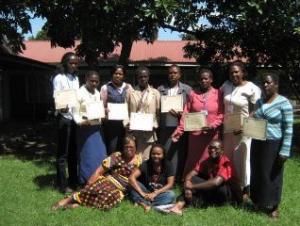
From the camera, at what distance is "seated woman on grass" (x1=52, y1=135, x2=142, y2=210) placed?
6.62 meters

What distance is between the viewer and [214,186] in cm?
650

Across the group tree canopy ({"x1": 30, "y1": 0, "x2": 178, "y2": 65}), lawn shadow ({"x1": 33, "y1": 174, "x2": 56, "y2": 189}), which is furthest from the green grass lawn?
tree canopy ({"x1": 30, "y1": 0, "x2": 178, "y2": 65})

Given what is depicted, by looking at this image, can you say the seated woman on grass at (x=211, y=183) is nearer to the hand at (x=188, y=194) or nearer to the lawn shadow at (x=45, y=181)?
the hand at (x=188, y=194)

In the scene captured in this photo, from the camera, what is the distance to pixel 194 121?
6.80m

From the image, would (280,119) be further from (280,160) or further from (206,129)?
(206,129)

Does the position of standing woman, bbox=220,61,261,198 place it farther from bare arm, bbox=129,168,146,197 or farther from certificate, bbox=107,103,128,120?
certificate, bbox=107,103,128,120

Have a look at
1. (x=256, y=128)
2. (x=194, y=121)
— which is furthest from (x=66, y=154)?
(x=256, y=128)

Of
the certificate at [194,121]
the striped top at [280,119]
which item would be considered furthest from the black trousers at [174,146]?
the striped top at [280,119]

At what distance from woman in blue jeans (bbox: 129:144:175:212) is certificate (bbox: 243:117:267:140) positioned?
1166 millimetres

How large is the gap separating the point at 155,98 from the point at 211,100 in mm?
825

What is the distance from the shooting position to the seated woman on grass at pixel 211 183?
6496 mm

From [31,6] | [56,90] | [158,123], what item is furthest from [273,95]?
[31,6]

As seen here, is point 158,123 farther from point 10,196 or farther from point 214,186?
point 10,196

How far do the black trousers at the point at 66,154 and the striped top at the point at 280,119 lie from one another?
2.80 metres
